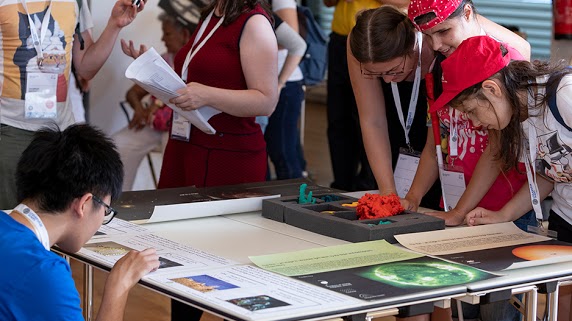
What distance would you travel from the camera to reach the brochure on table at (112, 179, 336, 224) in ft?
8.45

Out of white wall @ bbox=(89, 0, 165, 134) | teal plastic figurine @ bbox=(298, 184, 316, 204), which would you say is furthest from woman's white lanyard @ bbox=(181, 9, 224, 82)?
white wall @ bbox=(89, 0, 165, 134)

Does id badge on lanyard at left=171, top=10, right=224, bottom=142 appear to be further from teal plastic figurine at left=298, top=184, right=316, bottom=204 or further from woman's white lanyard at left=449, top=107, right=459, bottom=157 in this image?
woman's white lanyard at left=449, top=107, right=459, bottom=157

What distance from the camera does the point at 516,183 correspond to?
2.67 m

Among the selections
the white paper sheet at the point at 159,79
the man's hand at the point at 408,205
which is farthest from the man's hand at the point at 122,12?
the man's hand at the point at 408,205

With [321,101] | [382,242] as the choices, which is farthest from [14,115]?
[321,101]

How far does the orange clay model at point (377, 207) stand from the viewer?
2471mm

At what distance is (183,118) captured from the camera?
3.08m

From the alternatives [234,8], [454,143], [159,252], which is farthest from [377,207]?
[234,8]

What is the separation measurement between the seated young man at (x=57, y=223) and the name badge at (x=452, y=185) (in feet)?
3.51

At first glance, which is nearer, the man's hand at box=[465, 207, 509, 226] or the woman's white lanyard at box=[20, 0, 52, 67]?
the man's hand at box=[465, 207, 509, 226]

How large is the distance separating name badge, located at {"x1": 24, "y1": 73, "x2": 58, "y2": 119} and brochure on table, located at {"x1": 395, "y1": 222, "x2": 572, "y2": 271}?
1329 mm

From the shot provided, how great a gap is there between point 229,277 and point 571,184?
974mm

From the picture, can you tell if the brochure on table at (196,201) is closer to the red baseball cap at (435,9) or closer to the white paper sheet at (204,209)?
the white paper sheet at (204,209)

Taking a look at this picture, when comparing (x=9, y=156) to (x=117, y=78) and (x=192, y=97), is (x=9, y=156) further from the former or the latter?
(x=117, y=78)
